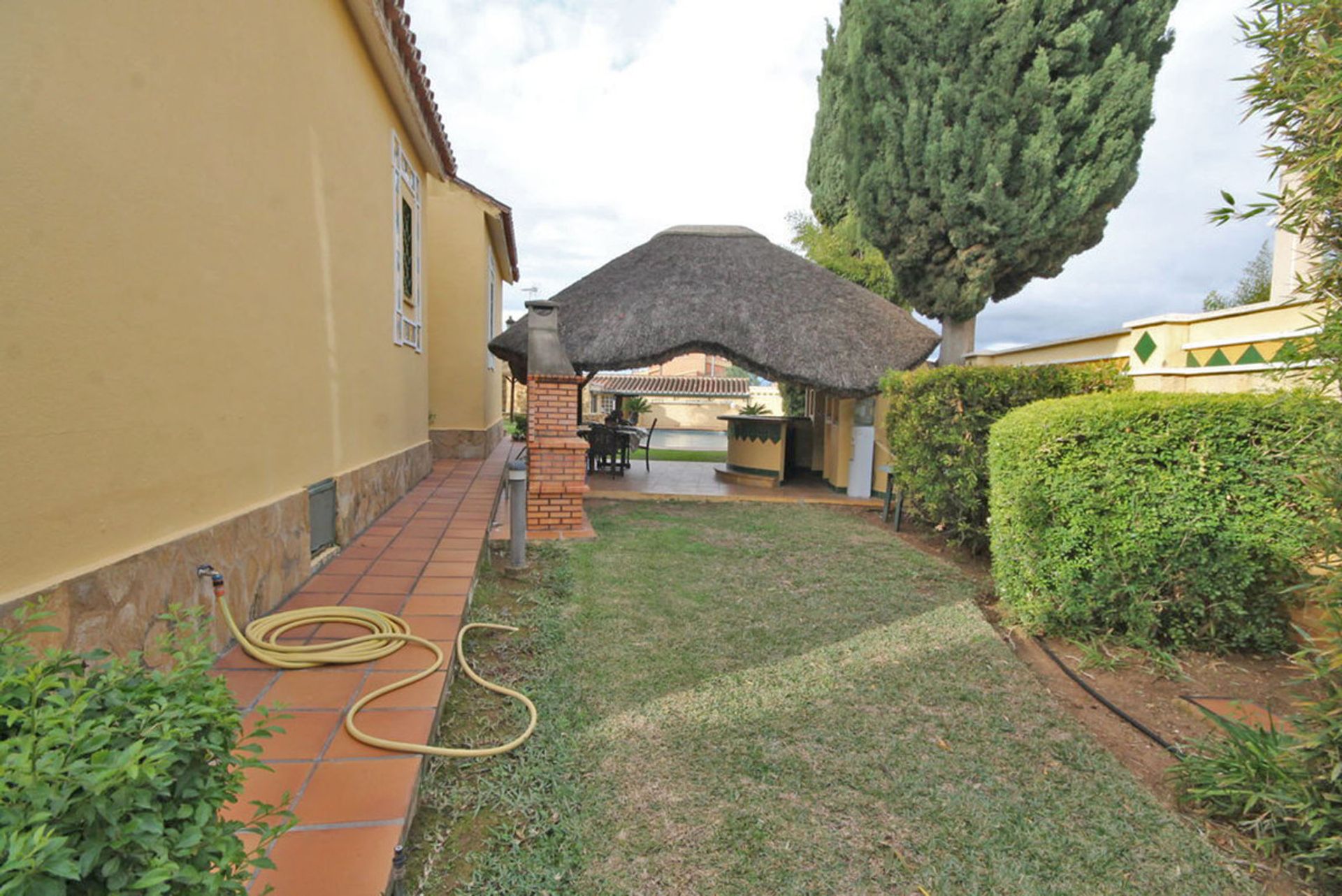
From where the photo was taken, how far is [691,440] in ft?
79.1

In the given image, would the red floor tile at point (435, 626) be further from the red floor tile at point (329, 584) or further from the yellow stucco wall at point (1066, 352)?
the yellow stucco wall at point (1066, 352)

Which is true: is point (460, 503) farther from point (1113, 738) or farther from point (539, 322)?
point (1113, 738)

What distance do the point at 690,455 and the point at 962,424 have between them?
10.1 meters

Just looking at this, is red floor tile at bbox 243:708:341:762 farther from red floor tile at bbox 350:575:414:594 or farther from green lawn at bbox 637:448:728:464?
green lawn at bbox 637:448:728:464

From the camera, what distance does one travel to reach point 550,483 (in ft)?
20.6

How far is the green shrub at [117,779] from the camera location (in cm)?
75

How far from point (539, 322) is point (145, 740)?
5825 mm

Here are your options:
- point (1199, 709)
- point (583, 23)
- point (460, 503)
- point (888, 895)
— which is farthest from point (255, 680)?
point (583, 23)

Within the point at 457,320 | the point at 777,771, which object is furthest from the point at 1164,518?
the point at 457,320

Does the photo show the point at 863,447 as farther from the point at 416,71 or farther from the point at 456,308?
the point at 416,71

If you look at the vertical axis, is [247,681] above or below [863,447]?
below

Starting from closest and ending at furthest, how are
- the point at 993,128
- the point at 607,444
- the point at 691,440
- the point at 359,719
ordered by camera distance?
the point at 359,719 < the point at 993,128 < the point at 607,444 < the point at 691,440

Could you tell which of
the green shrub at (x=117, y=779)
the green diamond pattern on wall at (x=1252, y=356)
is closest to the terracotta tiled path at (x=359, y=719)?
the green shrub at (x=117, y=779)

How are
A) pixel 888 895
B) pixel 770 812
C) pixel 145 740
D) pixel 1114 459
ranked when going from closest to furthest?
1. pixel 145 740
2. pixel 888 895
3. pixel 770 812
4. pixel 1114 459
